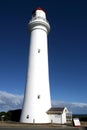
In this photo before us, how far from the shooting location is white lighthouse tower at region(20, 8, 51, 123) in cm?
2556

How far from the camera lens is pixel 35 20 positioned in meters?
28.3

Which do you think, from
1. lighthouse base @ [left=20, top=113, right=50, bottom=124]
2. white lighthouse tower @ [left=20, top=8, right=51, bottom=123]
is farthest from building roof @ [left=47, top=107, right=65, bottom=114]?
lighthouse base @ [left=20, top=113, right=50, bottom=124]

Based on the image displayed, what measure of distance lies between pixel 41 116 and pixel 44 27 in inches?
498

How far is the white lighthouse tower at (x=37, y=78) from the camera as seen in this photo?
83.9 feet

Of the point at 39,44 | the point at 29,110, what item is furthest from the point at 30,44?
the point at 29,110

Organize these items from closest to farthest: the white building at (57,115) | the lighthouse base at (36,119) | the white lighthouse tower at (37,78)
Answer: the lighthouse base at (36,119) < the white lighthouse tower at (37,78) < the white building at (57,115)

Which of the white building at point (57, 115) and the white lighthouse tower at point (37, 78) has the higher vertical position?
the white lighthouse tower at point (37, 78)

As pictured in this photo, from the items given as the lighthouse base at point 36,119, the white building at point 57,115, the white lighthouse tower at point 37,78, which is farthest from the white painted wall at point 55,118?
the lighthouse base at point 36,119

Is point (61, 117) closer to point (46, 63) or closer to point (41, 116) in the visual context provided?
point (41, 116)

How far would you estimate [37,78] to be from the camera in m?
26.4

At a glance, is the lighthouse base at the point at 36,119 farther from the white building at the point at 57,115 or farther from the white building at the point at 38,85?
the white building at the point at 57,115

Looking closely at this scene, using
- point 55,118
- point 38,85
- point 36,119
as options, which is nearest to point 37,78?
point 38,85

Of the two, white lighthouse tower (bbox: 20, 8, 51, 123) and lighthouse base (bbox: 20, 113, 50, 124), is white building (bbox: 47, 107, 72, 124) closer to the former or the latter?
white lighthouse tower (bbox: 20, 8, 51, 123)

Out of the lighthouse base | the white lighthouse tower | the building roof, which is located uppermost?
the white lighthouse tower
